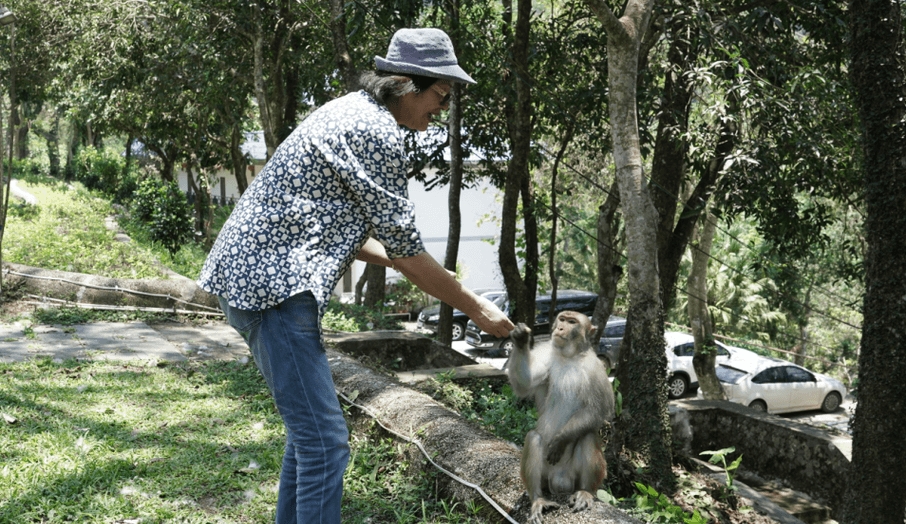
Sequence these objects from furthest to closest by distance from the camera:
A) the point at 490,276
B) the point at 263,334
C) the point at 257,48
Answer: the point at 490,276, the point at 257,48, the point at 263,334

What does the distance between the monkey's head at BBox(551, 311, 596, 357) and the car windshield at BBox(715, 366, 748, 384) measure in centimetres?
1668

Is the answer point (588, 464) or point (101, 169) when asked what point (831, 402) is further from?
point (101, 169)

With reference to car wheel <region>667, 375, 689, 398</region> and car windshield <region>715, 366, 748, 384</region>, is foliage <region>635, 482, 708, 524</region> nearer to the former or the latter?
car windshield <region>715, 366, 748, 384</region>

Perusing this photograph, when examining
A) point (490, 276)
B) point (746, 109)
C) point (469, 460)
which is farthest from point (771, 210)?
point (490, 276)

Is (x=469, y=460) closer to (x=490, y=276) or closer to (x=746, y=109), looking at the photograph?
(x=746, y=109)

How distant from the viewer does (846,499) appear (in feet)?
16.6

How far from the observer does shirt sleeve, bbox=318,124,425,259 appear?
8.24 feet

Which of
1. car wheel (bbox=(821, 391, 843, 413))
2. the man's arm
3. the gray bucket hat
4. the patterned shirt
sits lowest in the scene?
car wheel (bbox=(821, 391, 843, 413))

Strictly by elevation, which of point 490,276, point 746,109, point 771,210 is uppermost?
point 746,109

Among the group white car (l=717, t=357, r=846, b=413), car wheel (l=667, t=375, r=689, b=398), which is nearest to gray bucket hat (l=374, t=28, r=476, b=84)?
white car (l=717, t=357, r=846, b=413)

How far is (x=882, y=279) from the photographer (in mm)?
4957

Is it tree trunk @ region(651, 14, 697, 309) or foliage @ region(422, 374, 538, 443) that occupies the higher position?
tree trunk @ region(651, 14, 697, 309)

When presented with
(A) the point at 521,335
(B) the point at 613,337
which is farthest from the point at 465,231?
(A) the point at 521,335

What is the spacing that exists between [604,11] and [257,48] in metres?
7.41
